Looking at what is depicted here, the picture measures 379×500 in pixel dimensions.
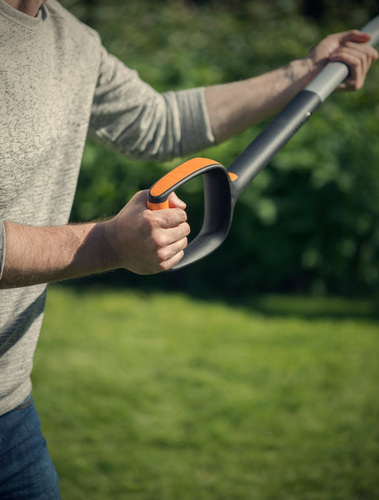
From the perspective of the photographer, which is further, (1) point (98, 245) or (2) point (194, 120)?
(2) point (194, 120)

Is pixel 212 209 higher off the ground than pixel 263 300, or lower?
higher

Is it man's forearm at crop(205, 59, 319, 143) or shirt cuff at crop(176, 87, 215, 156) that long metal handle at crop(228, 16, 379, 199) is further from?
shirt cuff at crop(176, 87, 215, 156)

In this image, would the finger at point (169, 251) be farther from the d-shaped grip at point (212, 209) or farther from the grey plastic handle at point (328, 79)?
the grey plastic handle at point (328, 79)

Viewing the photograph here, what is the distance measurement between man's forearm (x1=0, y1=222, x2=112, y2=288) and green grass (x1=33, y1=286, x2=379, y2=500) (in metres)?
1.89

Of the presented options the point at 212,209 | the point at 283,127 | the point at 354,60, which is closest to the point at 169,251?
the point at 212,209

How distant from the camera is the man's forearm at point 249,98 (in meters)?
2.07

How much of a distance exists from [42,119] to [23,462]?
94 centimetres

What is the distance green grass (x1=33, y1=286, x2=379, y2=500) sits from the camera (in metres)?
2.95

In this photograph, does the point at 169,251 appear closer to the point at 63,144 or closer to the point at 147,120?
the point at 63,144

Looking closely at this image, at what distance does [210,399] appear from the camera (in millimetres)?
3566

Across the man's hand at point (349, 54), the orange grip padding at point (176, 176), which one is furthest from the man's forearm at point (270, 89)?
the orange grip padding at point (176, 176)

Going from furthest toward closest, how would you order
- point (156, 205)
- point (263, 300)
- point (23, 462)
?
point (263, 300) < point (23, 462) < point (156, 205)

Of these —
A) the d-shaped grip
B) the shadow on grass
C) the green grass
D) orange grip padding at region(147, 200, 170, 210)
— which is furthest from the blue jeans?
the shadow on grass

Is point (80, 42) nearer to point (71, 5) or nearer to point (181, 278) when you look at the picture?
point (181, 278)
